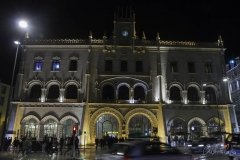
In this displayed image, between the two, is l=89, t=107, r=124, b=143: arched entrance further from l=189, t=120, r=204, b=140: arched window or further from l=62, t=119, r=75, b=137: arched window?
l=189, t=120, r=204, b=140: arched window

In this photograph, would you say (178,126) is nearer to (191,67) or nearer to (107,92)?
(191,67)

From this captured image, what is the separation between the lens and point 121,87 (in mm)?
40500

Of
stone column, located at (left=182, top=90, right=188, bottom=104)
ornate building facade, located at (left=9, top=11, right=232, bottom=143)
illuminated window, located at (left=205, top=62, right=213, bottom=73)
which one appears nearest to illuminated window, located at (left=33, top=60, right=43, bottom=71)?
ornate building facade, located at (left=9, top=11, right=232, bottom=143)

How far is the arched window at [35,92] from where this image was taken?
131 feet

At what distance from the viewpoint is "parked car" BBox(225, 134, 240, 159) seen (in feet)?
52.3

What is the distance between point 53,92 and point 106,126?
30.1 ft

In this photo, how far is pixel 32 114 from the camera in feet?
126

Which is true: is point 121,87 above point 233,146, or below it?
above

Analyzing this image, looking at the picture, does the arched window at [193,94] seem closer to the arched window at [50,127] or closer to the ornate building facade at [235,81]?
the ornate building facade at [235,81]

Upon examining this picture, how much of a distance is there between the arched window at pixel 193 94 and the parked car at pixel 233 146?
23.9 meters

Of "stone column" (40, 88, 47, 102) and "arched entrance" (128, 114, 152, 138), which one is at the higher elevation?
"stone column" (40, 88, 47, 102)

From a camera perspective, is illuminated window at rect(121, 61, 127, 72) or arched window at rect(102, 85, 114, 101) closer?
arched window at rect(102, 85, 114, 101)

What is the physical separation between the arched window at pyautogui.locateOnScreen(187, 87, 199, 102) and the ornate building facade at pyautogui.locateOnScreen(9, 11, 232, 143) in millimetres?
147

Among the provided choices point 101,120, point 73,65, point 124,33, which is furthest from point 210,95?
point 73,65
